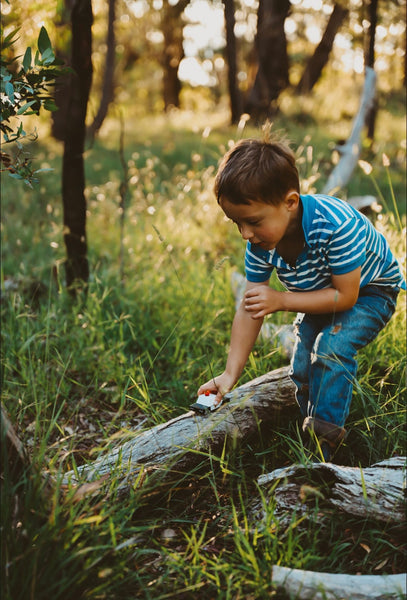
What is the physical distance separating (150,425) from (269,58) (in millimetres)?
10284

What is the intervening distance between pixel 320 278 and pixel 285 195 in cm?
43

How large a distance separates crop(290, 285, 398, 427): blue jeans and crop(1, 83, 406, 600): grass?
12cm

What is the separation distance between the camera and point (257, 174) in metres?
1.99

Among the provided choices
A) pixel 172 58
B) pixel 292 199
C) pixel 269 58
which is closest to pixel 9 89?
pixel 292 199

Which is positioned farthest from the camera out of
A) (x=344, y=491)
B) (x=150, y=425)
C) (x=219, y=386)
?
(x=150, y=425)

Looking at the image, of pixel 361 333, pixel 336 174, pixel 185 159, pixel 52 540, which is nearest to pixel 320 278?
pixel 361 333

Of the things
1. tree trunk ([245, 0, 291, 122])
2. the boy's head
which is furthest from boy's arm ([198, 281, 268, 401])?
tree trunk ([245, 0, 291, 122])

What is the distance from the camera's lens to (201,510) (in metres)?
2.00

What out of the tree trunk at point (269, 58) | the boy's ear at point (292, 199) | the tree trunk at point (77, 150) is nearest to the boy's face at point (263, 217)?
the boy's ear at point (292, 199)

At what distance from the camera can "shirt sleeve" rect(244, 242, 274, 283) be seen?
2.39 meters

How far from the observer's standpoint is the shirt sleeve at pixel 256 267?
7.84 ft

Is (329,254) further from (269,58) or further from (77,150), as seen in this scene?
(269,58)

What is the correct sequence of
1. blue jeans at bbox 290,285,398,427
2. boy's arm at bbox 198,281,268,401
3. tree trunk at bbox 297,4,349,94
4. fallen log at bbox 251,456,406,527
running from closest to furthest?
fallen log at bbox 251,456,406,527
blue jeans at bbox 290,285,398,427
boy's arm at bbox 198,281,268,401
tree trunk at bbox 297,4,349,94

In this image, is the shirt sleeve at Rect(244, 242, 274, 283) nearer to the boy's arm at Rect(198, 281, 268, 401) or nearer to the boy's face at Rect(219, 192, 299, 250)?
the boy's arm at Rect(198, 281, 268, 401)
